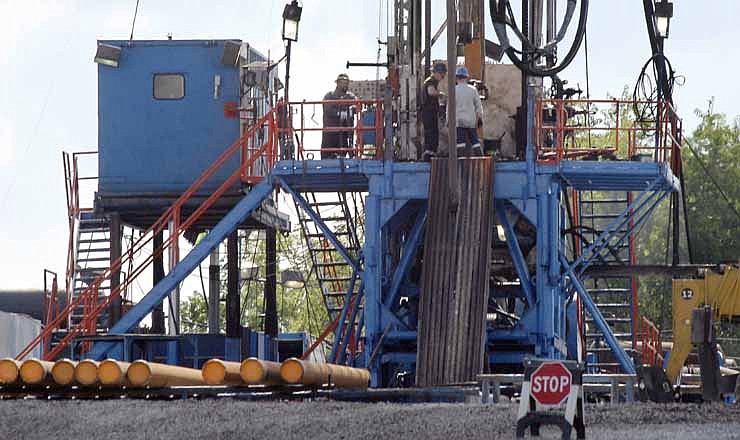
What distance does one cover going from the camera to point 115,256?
31.9 meters

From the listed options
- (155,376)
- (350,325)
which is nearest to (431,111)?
(350,325)

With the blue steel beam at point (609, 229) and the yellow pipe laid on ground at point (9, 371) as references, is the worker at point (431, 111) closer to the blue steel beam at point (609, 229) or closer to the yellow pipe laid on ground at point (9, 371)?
the blue steel beam at point (609, 229)

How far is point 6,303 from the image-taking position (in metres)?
42.6

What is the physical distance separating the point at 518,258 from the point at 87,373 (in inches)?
Result: 312

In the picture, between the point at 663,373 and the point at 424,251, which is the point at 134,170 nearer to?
the point at 424,251

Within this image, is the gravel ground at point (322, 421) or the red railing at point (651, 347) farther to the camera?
the red railing at point (651, 347)

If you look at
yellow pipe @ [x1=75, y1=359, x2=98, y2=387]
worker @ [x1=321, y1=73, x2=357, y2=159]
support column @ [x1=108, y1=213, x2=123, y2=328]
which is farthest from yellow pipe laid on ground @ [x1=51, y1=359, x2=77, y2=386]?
support column @ [x1=108, y1=213, x2=123, y2=328]

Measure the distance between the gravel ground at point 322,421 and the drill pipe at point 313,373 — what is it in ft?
5.93

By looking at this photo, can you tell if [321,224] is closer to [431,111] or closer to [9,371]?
[431,111]

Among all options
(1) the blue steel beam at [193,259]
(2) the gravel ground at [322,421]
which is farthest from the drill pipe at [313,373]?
(1) the blue steel beam at [193,259]

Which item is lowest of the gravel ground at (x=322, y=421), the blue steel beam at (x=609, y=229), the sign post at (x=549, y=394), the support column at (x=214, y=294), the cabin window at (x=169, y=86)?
the gravel ground at (x=322, y=421)

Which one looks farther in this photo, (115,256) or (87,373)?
(115,256)

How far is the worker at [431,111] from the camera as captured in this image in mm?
28312

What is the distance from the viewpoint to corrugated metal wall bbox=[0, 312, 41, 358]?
33953 millimetres
